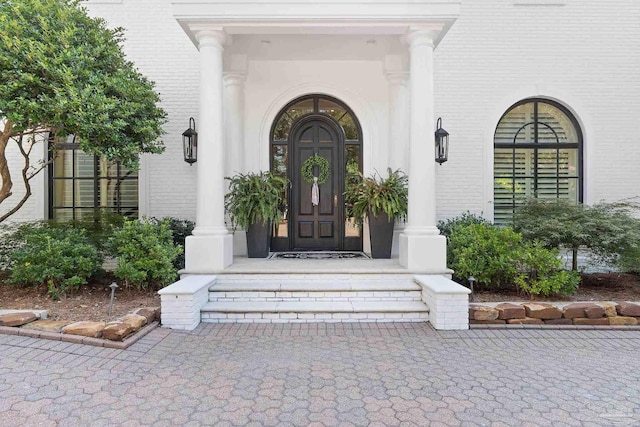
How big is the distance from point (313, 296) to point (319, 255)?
179 centimetres

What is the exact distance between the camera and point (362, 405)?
8.07 ft

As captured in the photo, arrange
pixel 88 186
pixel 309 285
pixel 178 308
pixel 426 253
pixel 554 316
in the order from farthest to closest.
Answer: pixel 88 186 < pixel 426 253 < pixel 309 285 < pixel 554 316 < pixel 178 308

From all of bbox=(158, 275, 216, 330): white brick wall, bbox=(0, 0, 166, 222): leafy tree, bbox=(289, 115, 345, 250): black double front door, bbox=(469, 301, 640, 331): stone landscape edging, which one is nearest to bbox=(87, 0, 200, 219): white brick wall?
bbox=(289, 115, 345, 250): black double front door

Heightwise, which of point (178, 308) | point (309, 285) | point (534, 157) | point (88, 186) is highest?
point (534, 157)

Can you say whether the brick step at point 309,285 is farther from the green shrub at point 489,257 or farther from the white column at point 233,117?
the white column at point 233,117

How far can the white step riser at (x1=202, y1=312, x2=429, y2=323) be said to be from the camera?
13.8 feet

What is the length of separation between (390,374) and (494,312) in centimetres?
179

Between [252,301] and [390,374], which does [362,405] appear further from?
[252,301]

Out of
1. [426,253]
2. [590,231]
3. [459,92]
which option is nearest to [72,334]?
[426,253]

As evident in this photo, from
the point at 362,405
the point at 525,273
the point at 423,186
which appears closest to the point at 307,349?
the point at 362,405

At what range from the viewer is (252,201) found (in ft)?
18.5

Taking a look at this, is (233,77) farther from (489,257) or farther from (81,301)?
(489,257)

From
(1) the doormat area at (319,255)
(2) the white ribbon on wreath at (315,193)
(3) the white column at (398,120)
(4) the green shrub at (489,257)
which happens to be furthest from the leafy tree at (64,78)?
(4) the green shrub at (489,257)

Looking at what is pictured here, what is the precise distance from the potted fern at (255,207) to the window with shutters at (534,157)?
399 cm
